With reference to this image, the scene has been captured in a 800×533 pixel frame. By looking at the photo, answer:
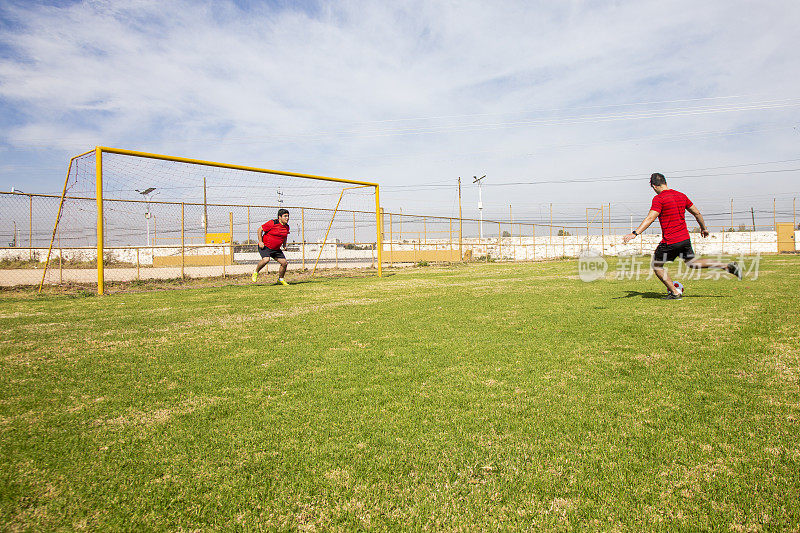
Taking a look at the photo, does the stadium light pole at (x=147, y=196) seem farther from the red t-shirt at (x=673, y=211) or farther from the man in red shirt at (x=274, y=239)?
the red t-shirt at (x=673, y=211)

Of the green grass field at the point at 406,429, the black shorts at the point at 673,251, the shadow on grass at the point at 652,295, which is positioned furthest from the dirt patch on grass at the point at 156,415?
the black shorts at the point at 673,251

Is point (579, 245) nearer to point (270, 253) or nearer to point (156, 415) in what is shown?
point (270, 253)

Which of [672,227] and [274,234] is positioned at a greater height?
[274,234]

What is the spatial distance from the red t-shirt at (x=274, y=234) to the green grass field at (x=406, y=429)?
19.6 feet

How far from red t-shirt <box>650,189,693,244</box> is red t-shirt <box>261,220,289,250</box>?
7797mm

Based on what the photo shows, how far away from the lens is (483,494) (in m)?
1.65

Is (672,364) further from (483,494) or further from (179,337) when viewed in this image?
(179,337)

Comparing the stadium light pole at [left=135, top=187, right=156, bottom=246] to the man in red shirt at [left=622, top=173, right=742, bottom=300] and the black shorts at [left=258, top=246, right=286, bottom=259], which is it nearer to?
the black shorts at [left=258, top=246, right=286, bottom=259]

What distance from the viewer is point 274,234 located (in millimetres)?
10539

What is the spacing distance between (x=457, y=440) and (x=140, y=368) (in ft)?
8.43

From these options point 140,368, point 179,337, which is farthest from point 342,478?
point 179,337

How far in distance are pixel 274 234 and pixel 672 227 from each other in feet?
26.7

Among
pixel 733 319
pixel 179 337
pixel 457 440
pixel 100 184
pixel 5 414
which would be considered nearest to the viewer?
Result: pixel 457 440

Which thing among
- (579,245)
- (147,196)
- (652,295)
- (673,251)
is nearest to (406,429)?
(673,251)
